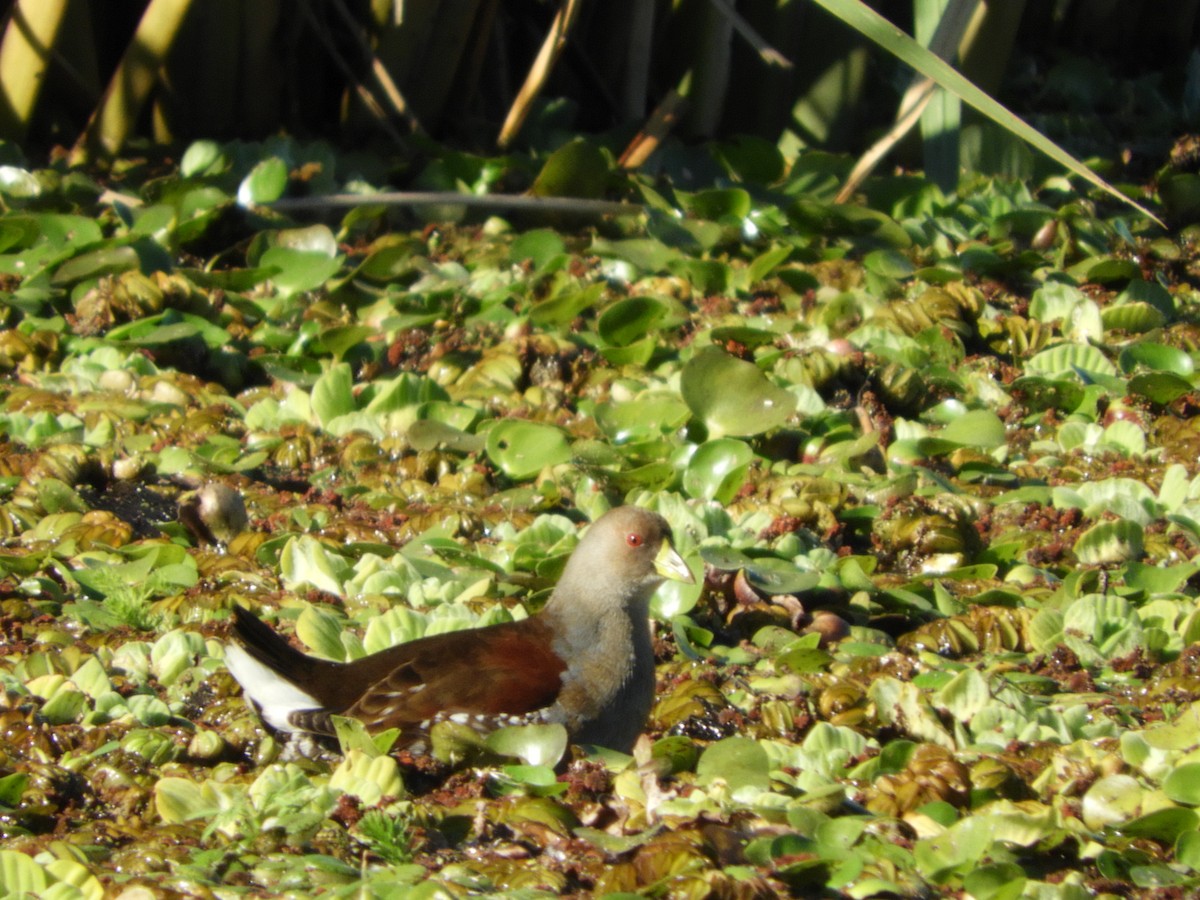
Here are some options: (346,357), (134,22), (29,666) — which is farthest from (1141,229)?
(29,666)

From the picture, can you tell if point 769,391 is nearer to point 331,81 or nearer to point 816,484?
point 816,484

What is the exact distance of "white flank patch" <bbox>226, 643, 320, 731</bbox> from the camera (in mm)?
3479

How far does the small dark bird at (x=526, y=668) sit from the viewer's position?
11.6 feet

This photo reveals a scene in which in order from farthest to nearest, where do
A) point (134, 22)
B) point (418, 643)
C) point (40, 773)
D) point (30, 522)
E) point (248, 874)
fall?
point (134, 22)
point (30, 522)
point (418, 643)
point (40, 773)
point (248, 874)

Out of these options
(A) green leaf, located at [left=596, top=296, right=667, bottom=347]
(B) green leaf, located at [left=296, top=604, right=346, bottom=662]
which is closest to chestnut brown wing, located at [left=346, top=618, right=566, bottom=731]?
(B) green leaf, located at [left=296, top=604, right=346, bottom=662]

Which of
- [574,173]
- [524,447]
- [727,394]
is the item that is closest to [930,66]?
[727,394]

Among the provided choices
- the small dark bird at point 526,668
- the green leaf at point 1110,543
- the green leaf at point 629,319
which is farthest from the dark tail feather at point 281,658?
the green leaf at point 629,319

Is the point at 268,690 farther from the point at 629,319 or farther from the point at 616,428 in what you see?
the point at 629,319

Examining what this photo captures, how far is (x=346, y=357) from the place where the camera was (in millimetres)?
5824

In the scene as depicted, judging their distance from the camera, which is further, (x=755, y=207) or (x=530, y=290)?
(x=755, y=207)

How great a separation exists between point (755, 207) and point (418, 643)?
3505 millimetres

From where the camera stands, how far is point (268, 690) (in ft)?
11.5

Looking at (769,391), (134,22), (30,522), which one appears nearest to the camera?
(30,522)

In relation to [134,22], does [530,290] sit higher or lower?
lower
